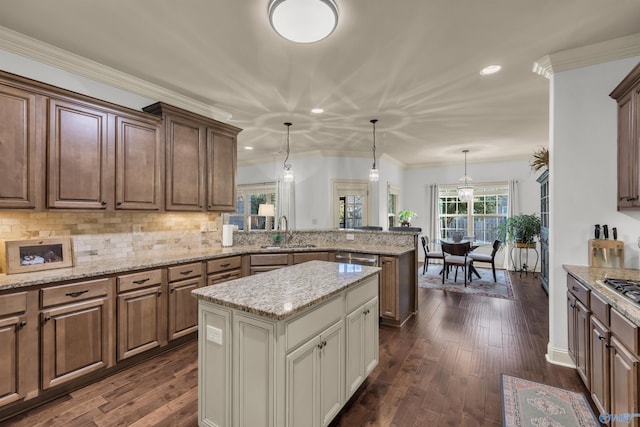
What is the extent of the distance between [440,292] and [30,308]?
5152 millimetres

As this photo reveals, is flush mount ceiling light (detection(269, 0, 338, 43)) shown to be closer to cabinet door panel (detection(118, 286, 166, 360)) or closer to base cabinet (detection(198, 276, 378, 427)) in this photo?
base cabinet (detection(198, 276, 378, 427))

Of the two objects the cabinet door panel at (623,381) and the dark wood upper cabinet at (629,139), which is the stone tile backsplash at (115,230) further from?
the dark wood upper cabinet at (629,139)

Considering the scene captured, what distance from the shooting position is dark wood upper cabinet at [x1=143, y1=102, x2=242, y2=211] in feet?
10.4

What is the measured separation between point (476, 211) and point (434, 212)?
1.04 metres

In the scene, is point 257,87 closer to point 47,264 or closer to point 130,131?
point 130,131

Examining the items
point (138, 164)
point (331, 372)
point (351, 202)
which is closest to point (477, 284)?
point (351, 202)

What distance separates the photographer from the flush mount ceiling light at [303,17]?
1.76 meters

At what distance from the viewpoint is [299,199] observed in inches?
273

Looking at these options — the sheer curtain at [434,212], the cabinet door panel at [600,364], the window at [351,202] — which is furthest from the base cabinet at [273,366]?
the sheer curtain at [434,212]

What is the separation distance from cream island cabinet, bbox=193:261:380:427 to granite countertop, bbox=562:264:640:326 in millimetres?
1385

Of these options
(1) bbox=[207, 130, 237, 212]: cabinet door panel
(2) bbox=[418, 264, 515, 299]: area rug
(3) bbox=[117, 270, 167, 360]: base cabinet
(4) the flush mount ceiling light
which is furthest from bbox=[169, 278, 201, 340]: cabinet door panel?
(2) bbox=[418, 264, 515, 299]: area rug

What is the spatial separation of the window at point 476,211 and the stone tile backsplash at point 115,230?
6455 mm

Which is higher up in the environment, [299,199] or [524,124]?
[524,124]

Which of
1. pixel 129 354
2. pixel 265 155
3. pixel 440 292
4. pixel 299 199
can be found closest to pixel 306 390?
pixel 129 354
